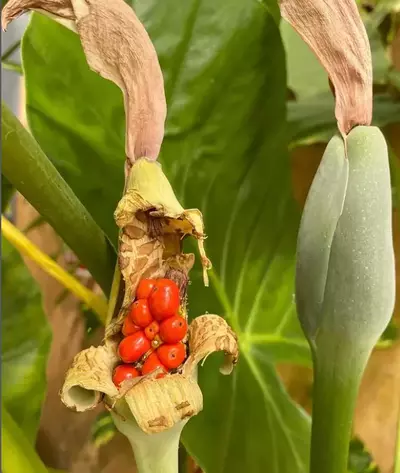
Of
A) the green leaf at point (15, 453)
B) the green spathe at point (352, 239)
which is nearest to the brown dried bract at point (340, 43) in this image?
the green spathe at point (352, 239)

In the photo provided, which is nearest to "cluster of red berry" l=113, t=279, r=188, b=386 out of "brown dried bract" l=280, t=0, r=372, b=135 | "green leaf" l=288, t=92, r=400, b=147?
"brown dried bract" l=280, t=0, r=372, b=135

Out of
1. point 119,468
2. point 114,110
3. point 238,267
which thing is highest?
point 114,110

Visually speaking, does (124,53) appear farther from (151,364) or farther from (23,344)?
(23,344)

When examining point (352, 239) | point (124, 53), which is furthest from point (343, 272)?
point (124, 53)

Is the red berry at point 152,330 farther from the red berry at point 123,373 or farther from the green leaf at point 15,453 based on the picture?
the green leaf at point 15,453

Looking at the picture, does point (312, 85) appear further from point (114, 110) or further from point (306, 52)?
point (114, 110)

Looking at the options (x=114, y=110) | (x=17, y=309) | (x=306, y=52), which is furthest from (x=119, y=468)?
(x=306, y=52)

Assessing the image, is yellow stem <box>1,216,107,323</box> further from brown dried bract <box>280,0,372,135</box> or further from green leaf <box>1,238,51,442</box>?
brown dried bract <box>280,0,372,135</box>

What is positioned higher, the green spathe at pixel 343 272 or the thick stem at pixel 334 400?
the green spathe at pixel 343 272
